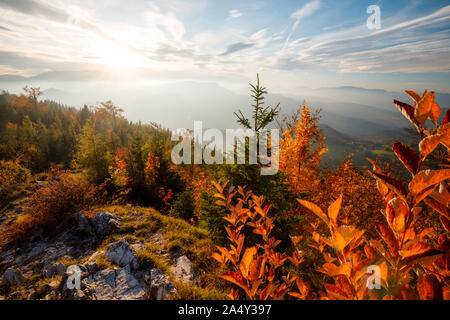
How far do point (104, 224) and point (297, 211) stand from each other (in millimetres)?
7501

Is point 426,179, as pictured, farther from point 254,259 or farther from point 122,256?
point 122,256

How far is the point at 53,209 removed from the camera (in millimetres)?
8273

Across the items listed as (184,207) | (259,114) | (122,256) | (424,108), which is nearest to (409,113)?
(424,108)

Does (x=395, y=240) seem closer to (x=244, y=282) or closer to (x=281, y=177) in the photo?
(x=244, y=282)

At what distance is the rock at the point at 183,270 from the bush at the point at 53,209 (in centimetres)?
592

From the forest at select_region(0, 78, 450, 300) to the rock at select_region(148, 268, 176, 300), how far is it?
1.02 feet

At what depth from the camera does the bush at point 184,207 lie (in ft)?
33.0

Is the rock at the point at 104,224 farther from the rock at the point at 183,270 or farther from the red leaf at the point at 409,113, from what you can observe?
the red leaf at the point at 409,113

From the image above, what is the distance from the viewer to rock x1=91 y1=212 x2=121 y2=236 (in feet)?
22.4

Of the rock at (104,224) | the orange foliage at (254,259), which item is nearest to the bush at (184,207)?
the rock at (104,224)

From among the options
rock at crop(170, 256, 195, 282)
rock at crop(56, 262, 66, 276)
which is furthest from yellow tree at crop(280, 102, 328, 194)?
rock at crop(56, 262, 66, 276)

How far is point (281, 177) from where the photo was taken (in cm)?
552

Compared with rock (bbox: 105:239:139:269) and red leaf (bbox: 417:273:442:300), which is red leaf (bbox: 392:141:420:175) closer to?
red leaf (bbox: 417:273:442:300)
